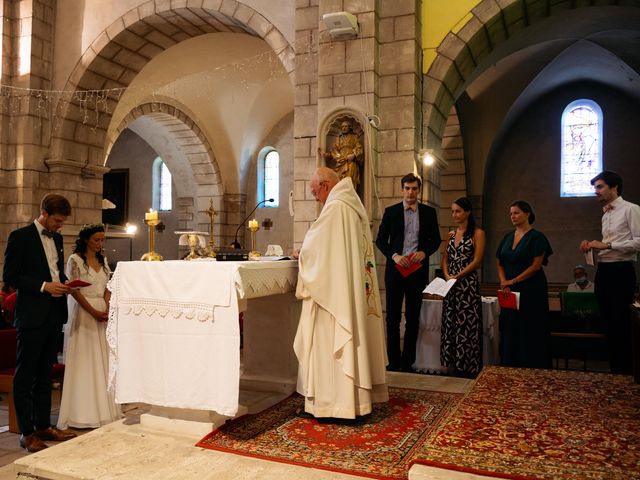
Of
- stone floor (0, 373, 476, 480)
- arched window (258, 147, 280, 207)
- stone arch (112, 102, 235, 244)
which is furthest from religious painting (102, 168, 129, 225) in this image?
stone floor (0, 373, 476, 480)

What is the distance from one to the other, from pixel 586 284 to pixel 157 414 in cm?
684

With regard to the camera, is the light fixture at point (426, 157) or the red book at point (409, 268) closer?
the red book at point (409, 268)

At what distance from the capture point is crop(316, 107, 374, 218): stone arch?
19.5 feet

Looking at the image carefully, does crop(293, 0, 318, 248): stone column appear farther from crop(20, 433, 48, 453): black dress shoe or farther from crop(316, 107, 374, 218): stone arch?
crop(20, 433, 48, 453): black dress shoe

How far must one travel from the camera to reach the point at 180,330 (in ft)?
10.2

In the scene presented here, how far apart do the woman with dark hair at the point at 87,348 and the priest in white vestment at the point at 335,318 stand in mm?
1519

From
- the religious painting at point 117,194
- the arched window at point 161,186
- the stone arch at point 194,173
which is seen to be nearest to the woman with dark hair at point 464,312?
the stone arch at point 194,173

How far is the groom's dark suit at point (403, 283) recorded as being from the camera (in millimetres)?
4750

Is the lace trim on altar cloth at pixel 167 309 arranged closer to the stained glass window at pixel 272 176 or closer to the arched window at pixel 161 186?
the stained glass window at pixel 272 176

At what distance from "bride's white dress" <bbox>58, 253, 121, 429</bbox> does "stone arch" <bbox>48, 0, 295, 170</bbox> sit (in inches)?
189

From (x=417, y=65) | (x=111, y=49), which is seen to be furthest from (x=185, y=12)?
(x=417, y=65)

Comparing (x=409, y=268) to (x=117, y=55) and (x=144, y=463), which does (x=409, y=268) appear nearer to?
(x=144, y=463)

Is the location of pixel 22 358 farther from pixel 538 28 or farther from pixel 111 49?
pixel 538 28

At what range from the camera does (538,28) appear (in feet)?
28.8
